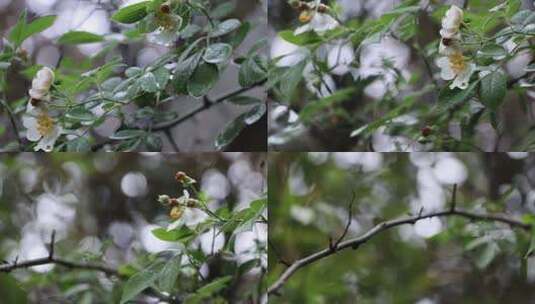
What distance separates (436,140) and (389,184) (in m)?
0.34

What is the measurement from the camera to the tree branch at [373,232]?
1224 mm

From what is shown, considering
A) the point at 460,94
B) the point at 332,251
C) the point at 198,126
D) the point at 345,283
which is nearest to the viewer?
the point at 460,94

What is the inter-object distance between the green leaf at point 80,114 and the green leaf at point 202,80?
16 cm

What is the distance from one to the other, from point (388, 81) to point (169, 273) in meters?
0.60

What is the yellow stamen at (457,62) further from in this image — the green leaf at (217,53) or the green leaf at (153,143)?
the green leaf at (153,143)

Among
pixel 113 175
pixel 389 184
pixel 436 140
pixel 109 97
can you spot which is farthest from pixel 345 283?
pixel 109 97

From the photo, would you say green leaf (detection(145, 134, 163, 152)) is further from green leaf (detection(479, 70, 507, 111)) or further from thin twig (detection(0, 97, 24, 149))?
green leaf (detection(479, 70, 507, 111))

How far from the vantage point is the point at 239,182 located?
143 cm

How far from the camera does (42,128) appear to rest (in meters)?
1.12

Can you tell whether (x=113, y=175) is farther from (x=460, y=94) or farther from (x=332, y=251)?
(x=460, y=94)

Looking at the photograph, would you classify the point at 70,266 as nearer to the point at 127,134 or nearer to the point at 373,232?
the point at 127,134

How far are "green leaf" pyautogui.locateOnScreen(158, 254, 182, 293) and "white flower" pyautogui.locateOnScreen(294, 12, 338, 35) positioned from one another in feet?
1.41

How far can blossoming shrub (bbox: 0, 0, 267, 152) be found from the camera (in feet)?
3.55

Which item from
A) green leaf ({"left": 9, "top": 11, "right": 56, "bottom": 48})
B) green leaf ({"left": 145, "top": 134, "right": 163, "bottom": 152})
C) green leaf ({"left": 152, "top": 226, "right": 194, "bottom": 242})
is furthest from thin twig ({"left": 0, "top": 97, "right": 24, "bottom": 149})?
green leaf ({"left": 152, "top": 226, "right": 194, "bottom": 242})
